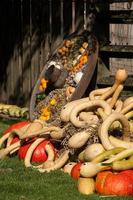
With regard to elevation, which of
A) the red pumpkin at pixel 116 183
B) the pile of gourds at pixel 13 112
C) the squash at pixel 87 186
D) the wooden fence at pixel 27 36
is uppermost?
the red pumpkin at pixel 116 183

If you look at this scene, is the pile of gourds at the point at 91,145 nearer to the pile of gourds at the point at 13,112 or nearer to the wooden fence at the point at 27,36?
the pile of gourds at the point at 13,112

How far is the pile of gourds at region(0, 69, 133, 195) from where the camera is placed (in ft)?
18.4

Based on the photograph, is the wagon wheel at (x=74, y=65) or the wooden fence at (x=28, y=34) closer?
the wagon wheel at (x=74, y=65)

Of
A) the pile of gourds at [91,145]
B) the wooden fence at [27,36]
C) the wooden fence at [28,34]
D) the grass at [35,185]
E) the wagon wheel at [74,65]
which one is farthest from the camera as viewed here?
the wooden fence at [27,36]

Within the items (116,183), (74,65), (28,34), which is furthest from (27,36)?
(116,183)

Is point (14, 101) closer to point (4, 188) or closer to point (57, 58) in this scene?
point (57, 58)

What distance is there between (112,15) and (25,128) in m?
2.66

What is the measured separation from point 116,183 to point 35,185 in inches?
32.5

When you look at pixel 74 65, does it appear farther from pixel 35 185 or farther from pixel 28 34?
pixel 35 185

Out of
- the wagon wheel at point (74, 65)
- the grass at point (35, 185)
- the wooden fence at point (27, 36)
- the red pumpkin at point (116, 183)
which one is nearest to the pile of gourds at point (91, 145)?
the red pumpkin at point (116, 183)

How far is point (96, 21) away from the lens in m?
9.58

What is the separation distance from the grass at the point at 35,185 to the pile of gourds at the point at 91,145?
0.11 m

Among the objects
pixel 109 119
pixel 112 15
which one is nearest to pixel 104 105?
pixel 109 119

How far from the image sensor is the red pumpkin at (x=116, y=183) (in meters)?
5.51
